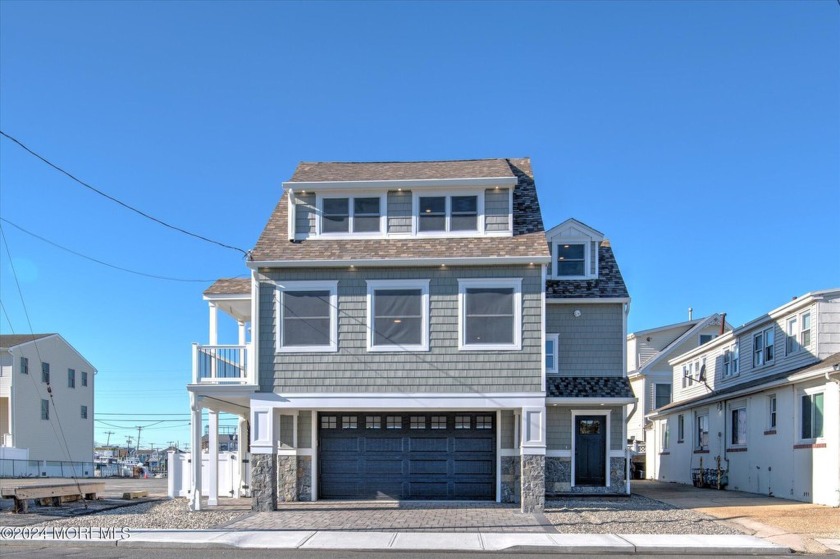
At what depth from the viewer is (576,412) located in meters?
19.9

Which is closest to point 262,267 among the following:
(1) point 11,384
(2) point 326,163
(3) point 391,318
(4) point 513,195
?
(3) point 391,318

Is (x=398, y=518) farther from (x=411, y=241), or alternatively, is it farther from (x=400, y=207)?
(x=400, y=207)

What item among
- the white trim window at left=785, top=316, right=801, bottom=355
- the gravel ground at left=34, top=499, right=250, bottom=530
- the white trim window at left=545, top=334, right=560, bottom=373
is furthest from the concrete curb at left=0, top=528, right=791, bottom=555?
the white trim window at left=785, top=316, right=801, bottom=355

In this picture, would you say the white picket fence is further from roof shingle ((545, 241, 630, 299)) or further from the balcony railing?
roof shingle ((545, 241, 630, 299))

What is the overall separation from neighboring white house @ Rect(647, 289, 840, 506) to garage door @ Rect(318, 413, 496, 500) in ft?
25.6

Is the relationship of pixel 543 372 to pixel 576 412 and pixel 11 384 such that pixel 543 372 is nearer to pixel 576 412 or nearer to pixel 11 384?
pixel 576 412

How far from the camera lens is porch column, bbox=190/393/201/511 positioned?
674 inches

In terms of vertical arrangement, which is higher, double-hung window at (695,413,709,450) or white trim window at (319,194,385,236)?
white trim window at (319,194,385,236)

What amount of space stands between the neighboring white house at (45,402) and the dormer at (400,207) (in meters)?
25.2

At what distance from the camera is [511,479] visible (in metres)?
18.4

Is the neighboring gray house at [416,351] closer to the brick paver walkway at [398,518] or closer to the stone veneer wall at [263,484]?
the stone veneer wall at [263,484]

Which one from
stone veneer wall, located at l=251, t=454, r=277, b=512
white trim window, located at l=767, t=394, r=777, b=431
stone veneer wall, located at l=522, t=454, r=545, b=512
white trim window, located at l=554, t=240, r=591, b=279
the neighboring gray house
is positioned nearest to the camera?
stone veneer wall, located at l=522, t=454, r=545, b=512

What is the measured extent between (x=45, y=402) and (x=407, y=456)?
33656mm

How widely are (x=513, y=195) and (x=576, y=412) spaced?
19.4ft
